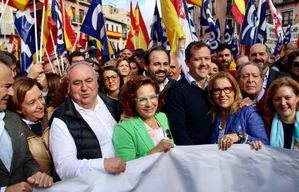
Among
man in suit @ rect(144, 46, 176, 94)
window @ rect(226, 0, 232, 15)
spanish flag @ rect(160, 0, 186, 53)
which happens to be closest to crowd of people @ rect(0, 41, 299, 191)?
man in suit @ rect(144, 46, 176, 94)

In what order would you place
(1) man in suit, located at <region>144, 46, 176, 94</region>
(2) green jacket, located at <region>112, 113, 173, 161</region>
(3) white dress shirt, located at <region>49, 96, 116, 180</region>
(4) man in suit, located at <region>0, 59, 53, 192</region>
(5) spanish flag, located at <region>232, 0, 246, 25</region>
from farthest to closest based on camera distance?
(5) spanish flag, located at <region>232, 0, 246, 25</region> → (1) man in suit, located at <region>144, 46, 176, 94</region> → (2) green jacket, located at <region>112, 113, 173, 161</region> → (3) white dress shirt, located at <region>49, 96, 116, 180</region> → (4) man in suit, located at <region>0, 59, 53, 192</region>

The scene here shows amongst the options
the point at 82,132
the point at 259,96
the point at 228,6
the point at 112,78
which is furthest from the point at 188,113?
the point at 228,6

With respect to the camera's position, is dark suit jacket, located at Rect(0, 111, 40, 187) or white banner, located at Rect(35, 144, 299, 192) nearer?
dark suit jacket, located at Rect(0, 111, 40, 187)

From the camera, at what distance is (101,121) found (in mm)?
3123

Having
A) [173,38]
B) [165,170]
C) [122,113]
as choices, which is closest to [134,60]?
[173,38]

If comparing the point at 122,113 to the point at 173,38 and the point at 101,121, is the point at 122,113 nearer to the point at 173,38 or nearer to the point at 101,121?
the point at 101,121

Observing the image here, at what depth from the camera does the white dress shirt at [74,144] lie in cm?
264

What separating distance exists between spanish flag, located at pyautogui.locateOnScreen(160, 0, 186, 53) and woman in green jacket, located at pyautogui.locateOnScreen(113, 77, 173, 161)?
336 cm

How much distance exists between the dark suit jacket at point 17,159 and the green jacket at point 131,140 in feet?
2.27

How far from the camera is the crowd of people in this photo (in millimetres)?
2703

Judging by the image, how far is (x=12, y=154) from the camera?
2.69 meters

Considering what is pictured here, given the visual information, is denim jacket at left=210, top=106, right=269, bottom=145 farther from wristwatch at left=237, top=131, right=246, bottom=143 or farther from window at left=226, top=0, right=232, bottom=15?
window at left=226, top=0, right=232, bottom=15

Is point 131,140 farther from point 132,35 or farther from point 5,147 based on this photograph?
point 132,35

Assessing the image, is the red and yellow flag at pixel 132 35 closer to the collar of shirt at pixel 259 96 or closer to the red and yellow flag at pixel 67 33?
the red and yellow flag at pixel 67 33
